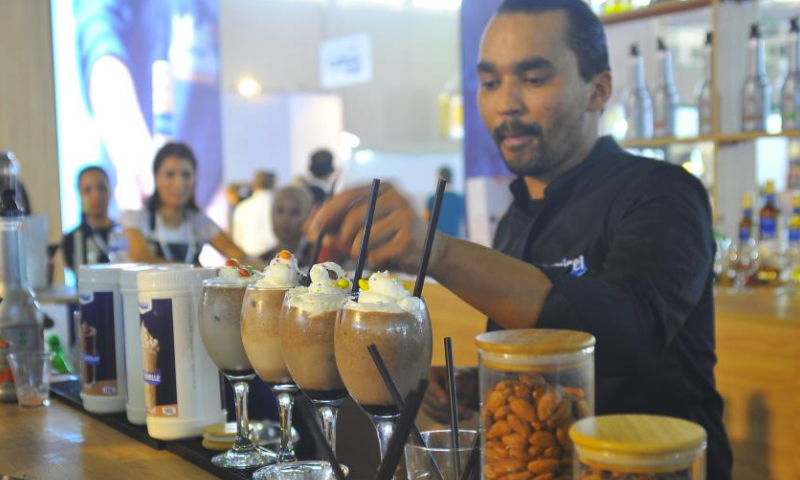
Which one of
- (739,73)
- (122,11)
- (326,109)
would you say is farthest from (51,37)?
(739,73)

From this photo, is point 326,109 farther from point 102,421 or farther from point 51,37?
point 102,421

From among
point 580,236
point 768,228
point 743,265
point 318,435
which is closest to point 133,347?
point 318,435

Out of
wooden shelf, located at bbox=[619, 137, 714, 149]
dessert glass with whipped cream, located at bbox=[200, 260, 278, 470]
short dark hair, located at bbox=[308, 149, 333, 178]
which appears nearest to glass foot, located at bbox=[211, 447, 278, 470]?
dessert glass with whipped cream, located at bbox=[200, 260, 278, 470]

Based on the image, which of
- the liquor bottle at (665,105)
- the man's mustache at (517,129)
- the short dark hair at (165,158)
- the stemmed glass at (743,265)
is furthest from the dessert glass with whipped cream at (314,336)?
the short dark hair at (165,158)

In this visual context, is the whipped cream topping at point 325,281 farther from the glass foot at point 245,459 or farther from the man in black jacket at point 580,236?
the glass foot at point 245,459

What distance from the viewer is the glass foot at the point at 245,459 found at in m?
1.29

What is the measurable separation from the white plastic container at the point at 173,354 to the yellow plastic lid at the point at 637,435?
0.79 meters

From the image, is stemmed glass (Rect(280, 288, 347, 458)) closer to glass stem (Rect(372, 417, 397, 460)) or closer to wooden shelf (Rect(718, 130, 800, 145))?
glass stem (Rect(372, 417, 397, 460))

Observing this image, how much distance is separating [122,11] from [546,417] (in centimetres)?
696

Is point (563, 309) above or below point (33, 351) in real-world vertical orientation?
above

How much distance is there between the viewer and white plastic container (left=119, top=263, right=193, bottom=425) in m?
1.56

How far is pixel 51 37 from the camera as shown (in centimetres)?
652

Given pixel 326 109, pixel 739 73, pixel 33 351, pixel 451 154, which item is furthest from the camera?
pixel 451 154

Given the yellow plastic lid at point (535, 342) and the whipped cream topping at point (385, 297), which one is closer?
the yellow plastic lid at point (535, 342)
